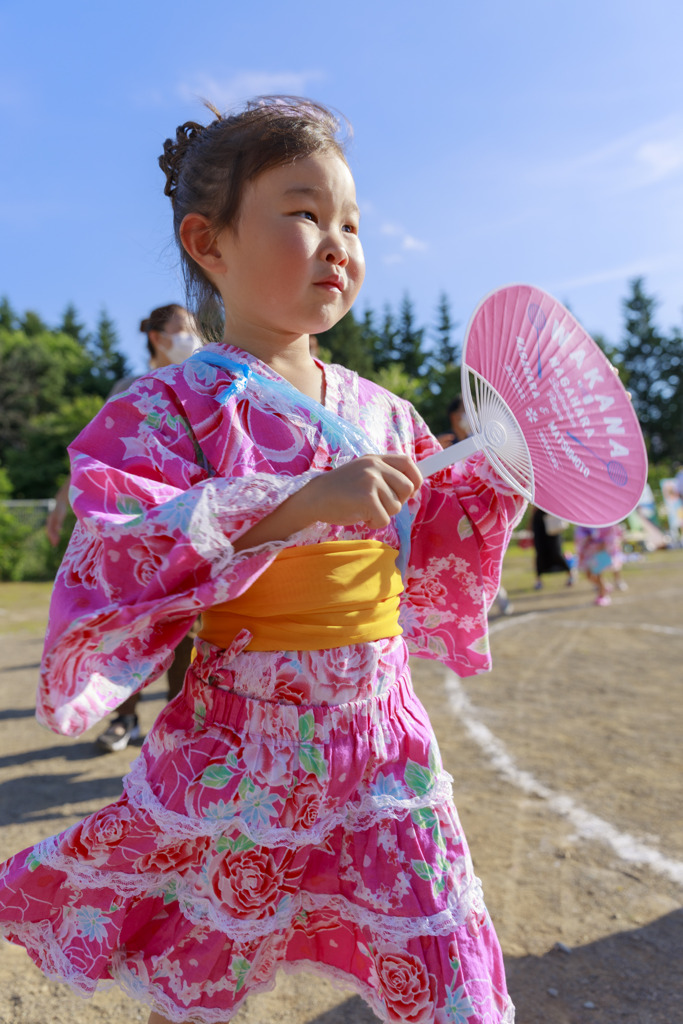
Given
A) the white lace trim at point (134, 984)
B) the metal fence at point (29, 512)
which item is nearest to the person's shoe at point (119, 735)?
the white lace trim at point (134, 984)

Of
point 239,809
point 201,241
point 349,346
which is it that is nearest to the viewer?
point 239,809

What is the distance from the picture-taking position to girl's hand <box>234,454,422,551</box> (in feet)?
3.93

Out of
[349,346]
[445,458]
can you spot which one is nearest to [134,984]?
[445,458]

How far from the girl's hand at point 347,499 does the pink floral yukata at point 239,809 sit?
3 cm

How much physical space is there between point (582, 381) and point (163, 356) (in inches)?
91.8

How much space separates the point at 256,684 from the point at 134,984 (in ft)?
1.77

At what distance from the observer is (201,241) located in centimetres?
155

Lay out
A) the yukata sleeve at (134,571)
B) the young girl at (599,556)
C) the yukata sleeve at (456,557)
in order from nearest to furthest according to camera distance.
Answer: the yukata sleeve at (134,571) → the yukata sleeve at (456,557) → the young girl at (599,556)

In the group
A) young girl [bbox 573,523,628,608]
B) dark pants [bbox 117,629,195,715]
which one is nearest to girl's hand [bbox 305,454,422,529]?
dark pants [bbox 117,629,195,715]

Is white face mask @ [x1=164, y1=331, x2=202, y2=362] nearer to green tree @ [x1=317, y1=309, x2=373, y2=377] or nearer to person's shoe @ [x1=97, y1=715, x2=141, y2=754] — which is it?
person's shoe @ [x1=97, y1=715, x2=141, y2=754]

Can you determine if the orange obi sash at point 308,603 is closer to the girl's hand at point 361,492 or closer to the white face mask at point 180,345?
the girl's hand at point 361,492

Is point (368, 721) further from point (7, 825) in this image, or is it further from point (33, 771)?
point (33, 771)

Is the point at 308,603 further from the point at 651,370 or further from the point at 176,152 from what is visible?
the point at 651,370

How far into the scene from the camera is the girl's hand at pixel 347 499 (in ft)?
3.93
